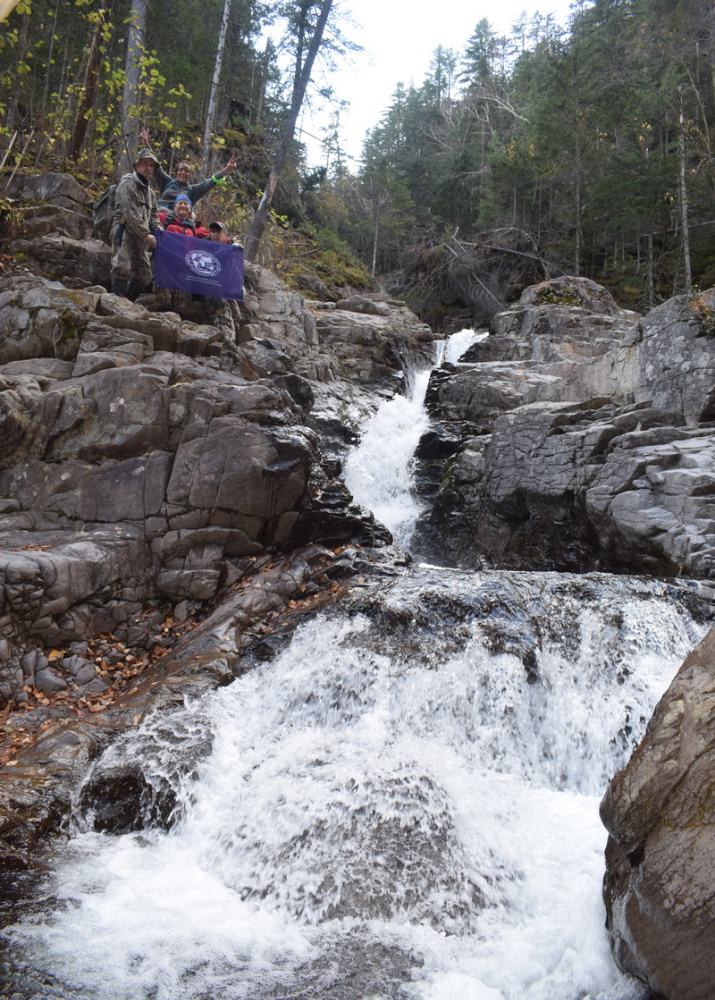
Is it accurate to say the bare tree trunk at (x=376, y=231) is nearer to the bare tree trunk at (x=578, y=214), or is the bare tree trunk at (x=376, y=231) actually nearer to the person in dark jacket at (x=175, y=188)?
the bare tree trunk at (x=578, y=214)

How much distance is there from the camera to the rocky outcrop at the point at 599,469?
8.24 meters

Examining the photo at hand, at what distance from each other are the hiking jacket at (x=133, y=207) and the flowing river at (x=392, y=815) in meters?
7.48

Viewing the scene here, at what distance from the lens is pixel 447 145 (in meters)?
35.2

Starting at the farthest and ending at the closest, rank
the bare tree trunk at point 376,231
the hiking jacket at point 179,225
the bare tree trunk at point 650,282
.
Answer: the bare tree trunk at point 376,231 → the bare tree trunk at point 650,282 → the hiking jacket at point 179,225

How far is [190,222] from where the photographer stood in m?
11.3

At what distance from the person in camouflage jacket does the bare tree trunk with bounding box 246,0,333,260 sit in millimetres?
5534

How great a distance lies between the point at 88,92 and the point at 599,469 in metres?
13.4

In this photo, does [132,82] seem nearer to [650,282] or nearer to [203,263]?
[203,263]

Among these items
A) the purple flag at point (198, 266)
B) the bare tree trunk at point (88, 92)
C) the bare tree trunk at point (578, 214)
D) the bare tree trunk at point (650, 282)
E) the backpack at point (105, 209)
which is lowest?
the purple flag at point (198, 266)

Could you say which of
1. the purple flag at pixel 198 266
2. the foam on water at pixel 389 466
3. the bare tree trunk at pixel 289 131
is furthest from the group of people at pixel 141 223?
the bare tree trunk at pixel 289 131

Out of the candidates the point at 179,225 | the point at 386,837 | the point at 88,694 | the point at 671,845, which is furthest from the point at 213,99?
the point at 671,845

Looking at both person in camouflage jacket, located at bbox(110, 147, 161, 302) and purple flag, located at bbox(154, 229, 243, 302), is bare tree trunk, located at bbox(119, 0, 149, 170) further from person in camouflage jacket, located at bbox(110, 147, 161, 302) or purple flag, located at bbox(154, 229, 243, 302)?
purple flag, located at bbox(154, 229, 243, 302)


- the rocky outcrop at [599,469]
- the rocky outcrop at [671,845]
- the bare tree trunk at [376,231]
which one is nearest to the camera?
the rocky outcrop at [671,845]

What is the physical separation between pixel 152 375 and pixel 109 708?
15.4ft
